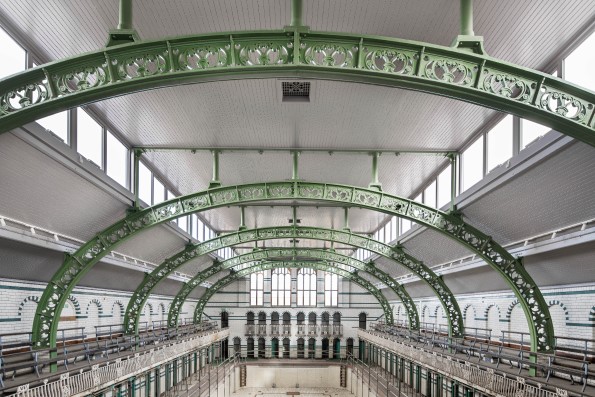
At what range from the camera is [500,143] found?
16.4 meters

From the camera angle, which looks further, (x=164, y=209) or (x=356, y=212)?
(x=356, y=212)

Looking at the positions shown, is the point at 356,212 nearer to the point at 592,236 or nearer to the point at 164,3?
the point at 592,236

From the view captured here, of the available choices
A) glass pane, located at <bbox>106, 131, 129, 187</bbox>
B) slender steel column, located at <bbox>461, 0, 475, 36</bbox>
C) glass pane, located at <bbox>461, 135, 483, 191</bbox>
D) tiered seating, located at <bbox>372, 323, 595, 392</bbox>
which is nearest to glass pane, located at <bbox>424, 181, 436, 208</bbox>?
glass pane, located at <bbox>461, 135, 483, 191</bbox>

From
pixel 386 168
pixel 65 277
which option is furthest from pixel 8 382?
pixel 386 168

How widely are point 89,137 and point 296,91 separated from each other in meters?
6.83

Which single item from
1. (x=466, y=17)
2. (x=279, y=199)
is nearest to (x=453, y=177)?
(x=279, y=199)

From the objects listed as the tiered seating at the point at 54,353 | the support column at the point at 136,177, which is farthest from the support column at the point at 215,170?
the tiered seating at the point at 54,353

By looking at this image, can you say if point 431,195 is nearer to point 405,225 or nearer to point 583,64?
point 405,225

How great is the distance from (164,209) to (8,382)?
7.88 m

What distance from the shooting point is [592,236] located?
1338cm

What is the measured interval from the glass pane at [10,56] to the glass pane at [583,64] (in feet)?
40.2

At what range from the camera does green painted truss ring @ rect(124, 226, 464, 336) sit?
2797cm

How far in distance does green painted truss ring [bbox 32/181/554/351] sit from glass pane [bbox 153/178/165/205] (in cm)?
434

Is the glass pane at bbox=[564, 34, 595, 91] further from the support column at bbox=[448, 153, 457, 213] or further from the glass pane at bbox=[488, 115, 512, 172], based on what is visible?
the support column at bbox=[448, 153, 457, 213]
